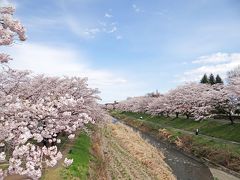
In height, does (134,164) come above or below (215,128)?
below

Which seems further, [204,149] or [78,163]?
[204,149]

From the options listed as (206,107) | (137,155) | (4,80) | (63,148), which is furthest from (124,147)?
(4,80)

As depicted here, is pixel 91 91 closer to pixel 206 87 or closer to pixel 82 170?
pixel 82 170

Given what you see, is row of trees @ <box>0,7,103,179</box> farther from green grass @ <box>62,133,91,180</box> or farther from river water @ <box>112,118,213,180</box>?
river water @ <box>112,118,213,180</box>

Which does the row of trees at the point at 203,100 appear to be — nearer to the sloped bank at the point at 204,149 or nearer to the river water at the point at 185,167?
the sloped bank at the point at 204,149

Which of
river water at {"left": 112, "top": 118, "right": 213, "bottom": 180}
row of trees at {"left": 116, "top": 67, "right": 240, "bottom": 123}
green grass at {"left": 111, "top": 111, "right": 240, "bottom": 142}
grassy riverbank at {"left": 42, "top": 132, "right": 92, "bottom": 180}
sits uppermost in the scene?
row of trees at {"left": 116, "top": 67, "right": 240, "bottom": 123}

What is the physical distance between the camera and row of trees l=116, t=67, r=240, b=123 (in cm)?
4244

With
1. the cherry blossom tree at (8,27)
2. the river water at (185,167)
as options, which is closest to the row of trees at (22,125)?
the cherry blossom tree at (8,27)

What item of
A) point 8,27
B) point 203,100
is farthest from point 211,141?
point 8,27

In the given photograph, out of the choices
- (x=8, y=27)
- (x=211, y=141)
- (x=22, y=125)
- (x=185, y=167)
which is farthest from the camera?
(x=211, y=141)

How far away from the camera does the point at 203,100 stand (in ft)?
169

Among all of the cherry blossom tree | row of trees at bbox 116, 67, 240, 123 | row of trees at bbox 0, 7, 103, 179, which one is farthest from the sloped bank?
the cherry blossom tree

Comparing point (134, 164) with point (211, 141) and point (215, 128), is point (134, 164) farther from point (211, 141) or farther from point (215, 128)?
point (215, 128)

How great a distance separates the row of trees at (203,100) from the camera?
42.4 metres
